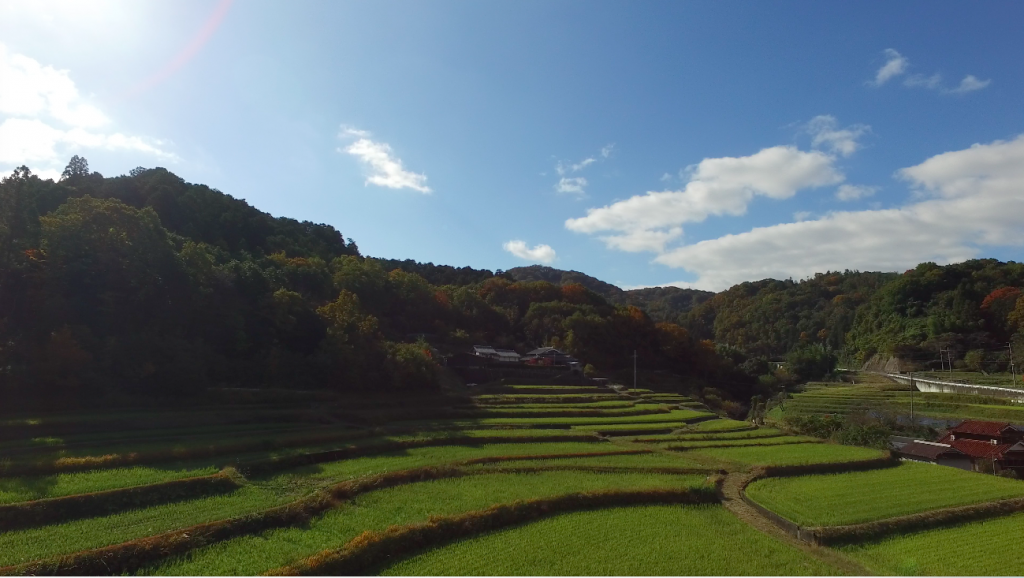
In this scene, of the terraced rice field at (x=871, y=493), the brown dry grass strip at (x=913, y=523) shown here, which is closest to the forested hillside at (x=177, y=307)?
the terraced rice field at (x=871, y=493)

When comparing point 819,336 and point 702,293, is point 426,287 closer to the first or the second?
point 819,336

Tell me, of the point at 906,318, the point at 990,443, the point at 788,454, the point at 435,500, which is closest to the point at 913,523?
the point at 788,454

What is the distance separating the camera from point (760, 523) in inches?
698

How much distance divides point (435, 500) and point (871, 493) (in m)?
16.5

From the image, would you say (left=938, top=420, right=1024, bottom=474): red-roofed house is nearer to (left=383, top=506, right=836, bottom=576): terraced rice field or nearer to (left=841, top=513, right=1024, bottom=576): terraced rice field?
(left=841, top=513, right=1024, bottom=576): terraced rice field

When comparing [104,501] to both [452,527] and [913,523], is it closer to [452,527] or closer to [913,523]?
[452,527]

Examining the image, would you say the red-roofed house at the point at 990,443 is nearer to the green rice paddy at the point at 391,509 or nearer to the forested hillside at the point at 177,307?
the green rice paddy at the point at 391,509

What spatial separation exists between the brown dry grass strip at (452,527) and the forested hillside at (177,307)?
67.9ft

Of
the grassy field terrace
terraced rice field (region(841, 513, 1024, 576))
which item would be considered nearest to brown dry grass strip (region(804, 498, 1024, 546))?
the grassy field terrace

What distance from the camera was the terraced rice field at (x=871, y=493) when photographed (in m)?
18.6

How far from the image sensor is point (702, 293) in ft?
625

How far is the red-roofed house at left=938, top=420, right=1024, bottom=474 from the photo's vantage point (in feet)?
101

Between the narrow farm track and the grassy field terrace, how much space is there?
0.26 ft

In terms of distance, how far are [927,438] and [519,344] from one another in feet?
134
